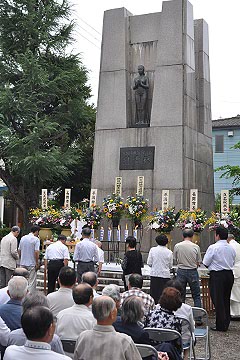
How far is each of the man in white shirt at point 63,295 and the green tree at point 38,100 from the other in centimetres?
1757

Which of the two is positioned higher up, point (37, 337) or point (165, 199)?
point (165, 199)

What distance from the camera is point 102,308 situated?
3877 mm

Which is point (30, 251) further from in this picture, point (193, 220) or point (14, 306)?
point (14, 306)

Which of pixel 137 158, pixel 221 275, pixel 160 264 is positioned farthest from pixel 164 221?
pixel 221 275

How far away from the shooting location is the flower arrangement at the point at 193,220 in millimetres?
13562

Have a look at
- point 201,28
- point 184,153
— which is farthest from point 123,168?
point 201,28

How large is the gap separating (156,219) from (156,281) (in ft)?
15.7

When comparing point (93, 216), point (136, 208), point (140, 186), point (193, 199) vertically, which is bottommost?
point (93, 216)

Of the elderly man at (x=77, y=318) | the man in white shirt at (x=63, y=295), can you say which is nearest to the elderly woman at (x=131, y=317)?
the elderly man at (x=77, y=318)

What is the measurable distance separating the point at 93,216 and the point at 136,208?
4.17ft

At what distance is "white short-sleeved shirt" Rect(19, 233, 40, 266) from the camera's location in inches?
428

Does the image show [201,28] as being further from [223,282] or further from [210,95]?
[223,282]

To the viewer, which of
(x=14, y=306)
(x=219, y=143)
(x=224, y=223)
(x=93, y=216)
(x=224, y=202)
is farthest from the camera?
(x=219, y=143)

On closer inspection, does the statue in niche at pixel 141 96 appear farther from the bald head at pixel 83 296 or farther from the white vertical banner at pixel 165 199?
the bald head at pixel 83 296
